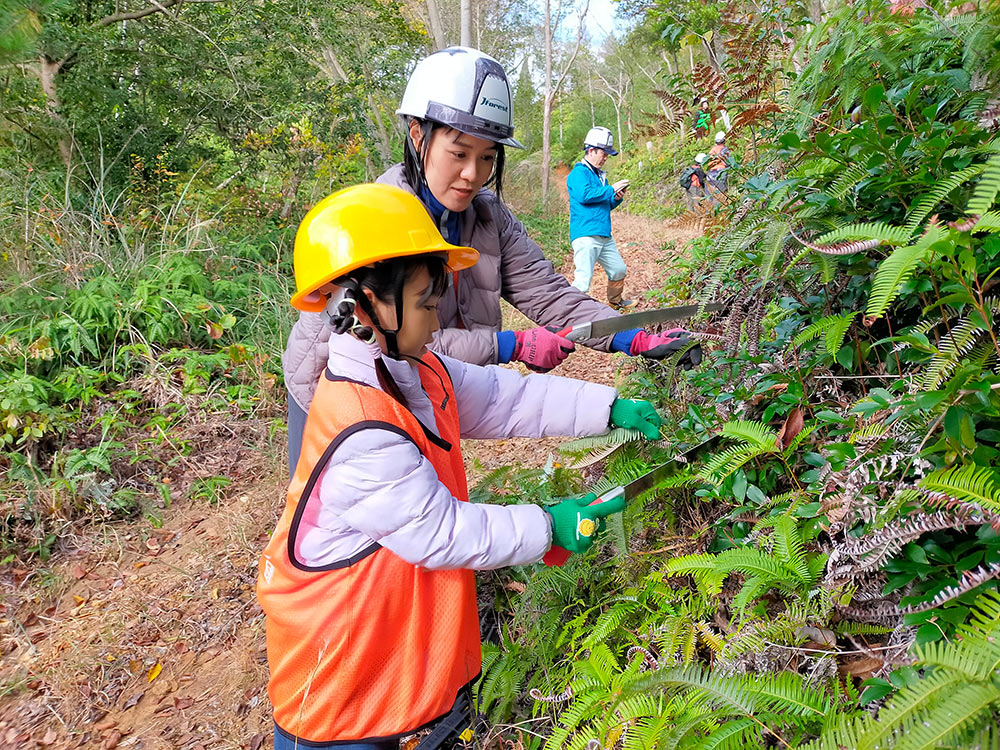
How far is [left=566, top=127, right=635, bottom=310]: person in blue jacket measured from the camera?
8086 mm

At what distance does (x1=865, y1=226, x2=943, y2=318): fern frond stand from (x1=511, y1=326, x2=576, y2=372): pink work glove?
1.68 meters

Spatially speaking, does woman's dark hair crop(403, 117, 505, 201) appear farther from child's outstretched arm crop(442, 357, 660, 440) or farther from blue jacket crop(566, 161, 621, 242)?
blue jacket crop(566, 161, 621, 242)

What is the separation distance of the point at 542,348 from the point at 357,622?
1.55 m

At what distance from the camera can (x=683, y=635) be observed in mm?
1997

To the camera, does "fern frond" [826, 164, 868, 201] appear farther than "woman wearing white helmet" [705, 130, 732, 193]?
No

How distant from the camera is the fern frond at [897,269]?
4.82 ft

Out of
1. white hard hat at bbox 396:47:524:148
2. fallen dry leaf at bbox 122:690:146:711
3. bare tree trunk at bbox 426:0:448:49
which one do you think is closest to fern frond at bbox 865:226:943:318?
white hard hat at bbox 396:47:524:148

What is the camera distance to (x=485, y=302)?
326cm

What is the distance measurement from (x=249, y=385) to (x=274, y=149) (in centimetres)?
514

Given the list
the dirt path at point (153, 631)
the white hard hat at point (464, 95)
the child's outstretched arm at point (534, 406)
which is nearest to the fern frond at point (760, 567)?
the child's outstretched arm at point (534, 406)

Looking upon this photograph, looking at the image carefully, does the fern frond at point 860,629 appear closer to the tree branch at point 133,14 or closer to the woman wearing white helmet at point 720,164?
the woman wearing white helmet at point 720,164

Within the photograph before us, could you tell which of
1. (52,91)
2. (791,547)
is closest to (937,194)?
(791,547)

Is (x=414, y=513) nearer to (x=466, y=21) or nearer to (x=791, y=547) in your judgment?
(x=791, y=547)

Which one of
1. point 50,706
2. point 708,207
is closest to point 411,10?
point 708,207
